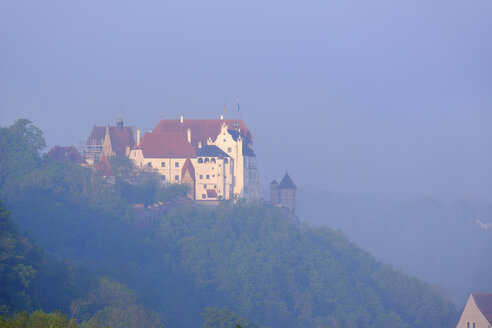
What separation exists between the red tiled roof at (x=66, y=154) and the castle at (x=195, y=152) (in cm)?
160

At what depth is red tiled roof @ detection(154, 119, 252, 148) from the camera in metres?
83.6

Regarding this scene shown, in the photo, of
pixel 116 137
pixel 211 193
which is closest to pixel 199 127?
pixel 116 137

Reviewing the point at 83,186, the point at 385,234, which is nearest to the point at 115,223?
the point at 83,186

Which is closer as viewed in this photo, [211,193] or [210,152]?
[210,152]

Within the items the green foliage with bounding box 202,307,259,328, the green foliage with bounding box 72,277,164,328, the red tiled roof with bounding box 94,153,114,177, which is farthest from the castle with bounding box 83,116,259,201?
the green foliage with bounding box 202,307,259,328

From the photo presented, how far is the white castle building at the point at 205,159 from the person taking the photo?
7656cm

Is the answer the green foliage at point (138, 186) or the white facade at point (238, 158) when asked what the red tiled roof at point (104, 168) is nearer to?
the green foliage at point (138, 186)

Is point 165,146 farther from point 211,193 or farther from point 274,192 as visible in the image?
point 274,192

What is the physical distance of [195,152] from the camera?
79938 millimetres

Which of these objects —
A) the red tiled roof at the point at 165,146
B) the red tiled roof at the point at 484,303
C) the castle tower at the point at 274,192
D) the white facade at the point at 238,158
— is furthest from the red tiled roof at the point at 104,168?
the red tiled roof at the point at 484,303

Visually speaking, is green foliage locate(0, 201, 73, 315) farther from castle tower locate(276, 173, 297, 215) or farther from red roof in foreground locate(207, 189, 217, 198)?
castle tower locate(276, 173, 297, 215)

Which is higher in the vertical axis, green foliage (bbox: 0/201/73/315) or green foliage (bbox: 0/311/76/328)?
green foliage (bbox: 0/201/73/315)

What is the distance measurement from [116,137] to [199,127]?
7.40 metres

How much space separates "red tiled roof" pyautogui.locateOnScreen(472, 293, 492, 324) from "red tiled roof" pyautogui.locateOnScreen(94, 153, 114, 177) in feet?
98.8
